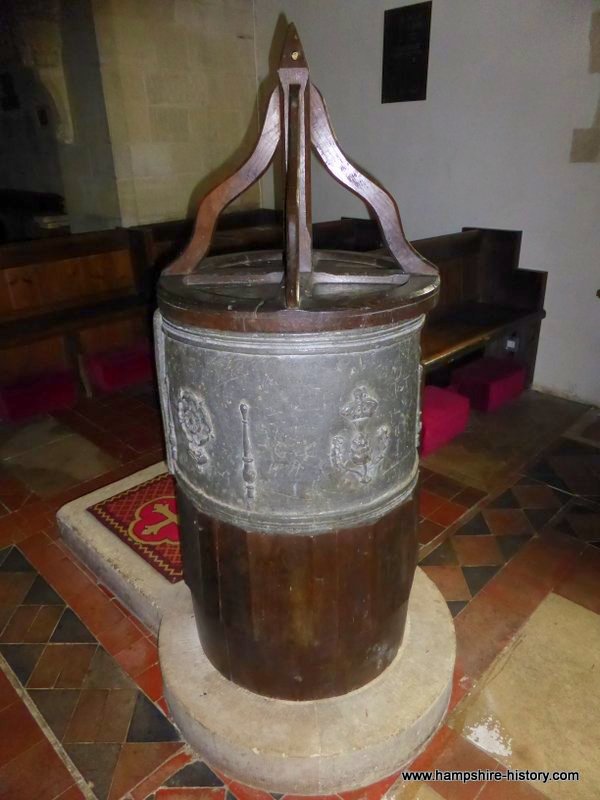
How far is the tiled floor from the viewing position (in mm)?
1744

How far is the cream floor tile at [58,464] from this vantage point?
3230 millimetres

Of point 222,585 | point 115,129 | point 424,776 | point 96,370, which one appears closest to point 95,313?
point 96,370

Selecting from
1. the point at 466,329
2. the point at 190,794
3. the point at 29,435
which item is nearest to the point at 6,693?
the point at 190,794

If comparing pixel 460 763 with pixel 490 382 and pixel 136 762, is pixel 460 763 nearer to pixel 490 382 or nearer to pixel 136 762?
pixel 136 762

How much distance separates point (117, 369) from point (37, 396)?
582 mm

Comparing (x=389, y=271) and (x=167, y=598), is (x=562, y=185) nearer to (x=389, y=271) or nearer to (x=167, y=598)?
(x=389, y=271)

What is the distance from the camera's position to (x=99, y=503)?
2.79m

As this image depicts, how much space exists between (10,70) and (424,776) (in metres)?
6.61

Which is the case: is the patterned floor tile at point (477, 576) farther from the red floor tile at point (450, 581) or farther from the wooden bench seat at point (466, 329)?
the wooden bench seat at point (466, 329)

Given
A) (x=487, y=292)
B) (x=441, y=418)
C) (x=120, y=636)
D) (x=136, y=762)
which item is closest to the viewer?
(x=136, y=762)

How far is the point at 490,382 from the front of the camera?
3.95 metres

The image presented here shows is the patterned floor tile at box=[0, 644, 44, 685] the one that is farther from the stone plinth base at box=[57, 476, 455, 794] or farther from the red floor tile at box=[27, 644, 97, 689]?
the stone plinth base at box=[57, 476, 455, 794]

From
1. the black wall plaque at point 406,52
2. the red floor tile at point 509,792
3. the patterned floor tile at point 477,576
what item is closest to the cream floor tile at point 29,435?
the patterned floor tile at point 477,576

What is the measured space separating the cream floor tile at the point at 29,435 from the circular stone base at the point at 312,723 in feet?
7.13
